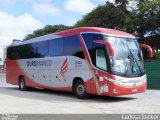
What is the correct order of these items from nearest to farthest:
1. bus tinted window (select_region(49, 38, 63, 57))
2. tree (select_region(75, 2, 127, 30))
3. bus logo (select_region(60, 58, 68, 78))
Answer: bus logo (select_region(60, 58, 68, 78)) < bus tinted window (select_region(49, 38, 63, 57)) < tree (select_region(75, 2, 127, 30))

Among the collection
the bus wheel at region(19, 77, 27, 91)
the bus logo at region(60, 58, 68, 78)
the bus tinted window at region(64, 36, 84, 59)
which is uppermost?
the bus tinted window at region(64, 36, 84, 59)

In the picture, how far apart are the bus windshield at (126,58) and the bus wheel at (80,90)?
7.26ft

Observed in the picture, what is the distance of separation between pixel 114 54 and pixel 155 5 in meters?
25.0

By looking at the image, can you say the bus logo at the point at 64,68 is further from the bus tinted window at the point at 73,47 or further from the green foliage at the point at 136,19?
the green foliage at the point at 136,19

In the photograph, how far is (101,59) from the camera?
15.9 meters

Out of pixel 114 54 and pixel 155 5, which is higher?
pixel 155 5

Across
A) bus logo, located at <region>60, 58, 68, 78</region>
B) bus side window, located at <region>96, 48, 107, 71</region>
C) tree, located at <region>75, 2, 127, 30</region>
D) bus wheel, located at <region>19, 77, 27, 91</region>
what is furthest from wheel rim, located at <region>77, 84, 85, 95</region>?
tree, located at <region>75, 2, 127, 30</region>

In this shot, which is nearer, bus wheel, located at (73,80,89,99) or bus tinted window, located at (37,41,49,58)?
bus wheel, located at (73,80,89,99)

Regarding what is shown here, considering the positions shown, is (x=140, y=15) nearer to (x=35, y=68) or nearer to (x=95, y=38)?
(x=35, y=68)

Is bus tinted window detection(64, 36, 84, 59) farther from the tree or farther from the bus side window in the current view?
the tree

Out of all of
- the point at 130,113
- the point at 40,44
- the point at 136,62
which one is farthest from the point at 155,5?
the point at 130,113

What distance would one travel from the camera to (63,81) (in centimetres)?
1881

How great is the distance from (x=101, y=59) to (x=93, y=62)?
50 cm

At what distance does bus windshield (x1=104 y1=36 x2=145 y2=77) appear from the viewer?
1561 centimetres
